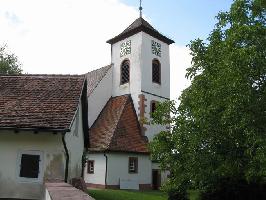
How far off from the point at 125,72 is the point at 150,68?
2.68 m

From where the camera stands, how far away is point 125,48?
3756 cm

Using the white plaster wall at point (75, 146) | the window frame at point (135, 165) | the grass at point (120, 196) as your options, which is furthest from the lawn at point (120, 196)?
the window frame at point (135, 165)

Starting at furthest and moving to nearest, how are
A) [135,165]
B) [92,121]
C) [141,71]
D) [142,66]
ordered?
[142,66] → [141,71] → [92,121] → [135,165]

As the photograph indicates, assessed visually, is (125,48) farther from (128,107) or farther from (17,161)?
(17,161)

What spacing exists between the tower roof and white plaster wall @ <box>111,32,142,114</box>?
19.4 inches

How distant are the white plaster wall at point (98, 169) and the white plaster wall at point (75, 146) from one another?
889 centimetres

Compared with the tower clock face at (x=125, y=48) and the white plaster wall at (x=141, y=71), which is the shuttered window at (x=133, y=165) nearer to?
the white plaster wall at (x=141, y=71)

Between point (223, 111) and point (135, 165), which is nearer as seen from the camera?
point (223, 111)

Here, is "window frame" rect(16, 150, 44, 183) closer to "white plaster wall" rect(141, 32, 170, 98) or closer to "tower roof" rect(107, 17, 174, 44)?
"white plaster wall" rect(141, 32, 170, 98)

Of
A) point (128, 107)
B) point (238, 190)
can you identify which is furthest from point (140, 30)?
point (238, 190)

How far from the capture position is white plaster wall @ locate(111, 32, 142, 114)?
35.1 m

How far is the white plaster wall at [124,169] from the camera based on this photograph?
29875 mm

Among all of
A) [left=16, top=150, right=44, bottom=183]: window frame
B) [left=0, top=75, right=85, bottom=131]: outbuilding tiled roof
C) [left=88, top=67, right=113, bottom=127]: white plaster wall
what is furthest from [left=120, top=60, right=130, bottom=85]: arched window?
[left=16, top=150, right=44, bottom=183]: window frame

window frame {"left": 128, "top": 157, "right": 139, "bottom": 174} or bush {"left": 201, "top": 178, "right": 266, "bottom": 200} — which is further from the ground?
window frame {"left": 128, "top": 157, "right": 139, "bottom": 174}
